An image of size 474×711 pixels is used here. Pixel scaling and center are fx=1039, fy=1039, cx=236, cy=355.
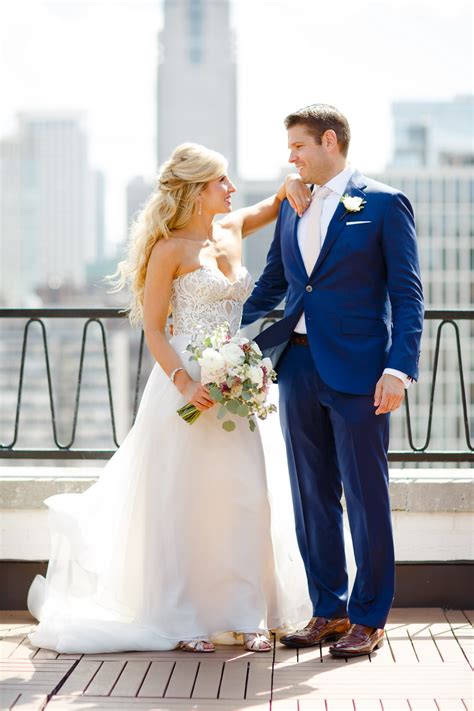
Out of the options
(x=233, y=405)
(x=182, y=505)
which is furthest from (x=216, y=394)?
(x=182, y=505)

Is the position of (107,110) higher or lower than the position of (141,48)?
lower

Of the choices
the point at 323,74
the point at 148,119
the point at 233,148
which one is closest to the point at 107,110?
the point at 148,119

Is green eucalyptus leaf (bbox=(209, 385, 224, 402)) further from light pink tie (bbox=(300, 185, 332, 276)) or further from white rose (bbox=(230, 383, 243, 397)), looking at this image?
light pink tie (bbox=(300, 185, 332, 276))

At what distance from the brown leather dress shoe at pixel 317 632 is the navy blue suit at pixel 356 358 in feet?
0.13

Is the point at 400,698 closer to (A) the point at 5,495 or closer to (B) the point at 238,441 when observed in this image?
(B) the point at 238,441

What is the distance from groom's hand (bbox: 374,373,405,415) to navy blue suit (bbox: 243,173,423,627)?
0.06 metres

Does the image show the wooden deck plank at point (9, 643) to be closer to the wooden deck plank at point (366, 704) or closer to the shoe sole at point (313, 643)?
the shoe sole at point (313, 643)

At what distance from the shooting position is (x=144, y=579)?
13.3 ft

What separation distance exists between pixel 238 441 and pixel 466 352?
109874 millimetres

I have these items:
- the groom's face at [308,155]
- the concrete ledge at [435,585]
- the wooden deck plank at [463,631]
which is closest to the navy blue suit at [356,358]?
the groom's face at [308,155]

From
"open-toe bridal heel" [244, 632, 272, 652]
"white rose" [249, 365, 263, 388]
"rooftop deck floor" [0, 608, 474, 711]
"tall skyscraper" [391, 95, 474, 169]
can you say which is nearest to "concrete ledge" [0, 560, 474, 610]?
"rooftop deck floor" [0, 608, 474, 711]

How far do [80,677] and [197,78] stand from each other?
168m

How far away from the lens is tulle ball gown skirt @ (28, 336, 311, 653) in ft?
13.2

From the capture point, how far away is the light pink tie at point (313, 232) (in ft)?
13.0
